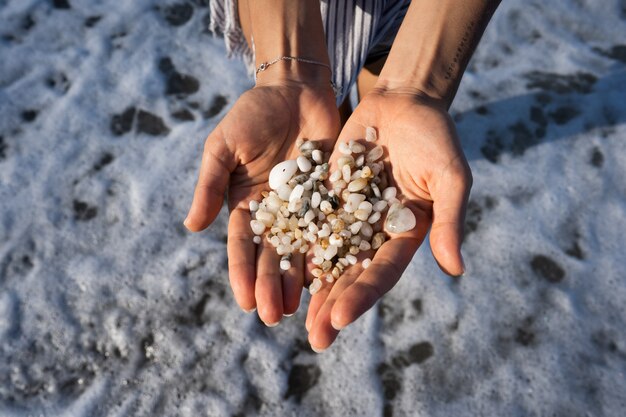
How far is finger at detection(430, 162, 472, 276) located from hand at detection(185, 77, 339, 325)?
0.41 metres

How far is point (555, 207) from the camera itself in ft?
7.98

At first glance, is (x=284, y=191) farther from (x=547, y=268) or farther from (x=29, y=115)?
(x=29, y=115)

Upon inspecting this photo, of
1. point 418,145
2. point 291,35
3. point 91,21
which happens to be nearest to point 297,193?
point 418,145

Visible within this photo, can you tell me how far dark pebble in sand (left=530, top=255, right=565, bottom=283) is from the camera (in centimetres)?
224

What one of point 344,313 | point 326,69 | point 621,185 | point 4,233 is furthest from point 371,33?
point 4,233

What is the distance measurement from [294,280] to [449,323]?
2.91 ft

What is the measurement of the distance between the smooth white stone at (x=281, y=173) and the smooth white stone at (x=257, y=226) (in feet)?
0.48

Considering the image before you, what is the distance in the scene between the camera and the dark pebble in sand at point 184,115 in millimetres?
2791

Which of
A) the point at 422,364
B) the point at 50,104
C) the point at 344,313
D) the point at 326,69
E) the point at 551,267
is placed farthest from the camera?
the point at 50,104

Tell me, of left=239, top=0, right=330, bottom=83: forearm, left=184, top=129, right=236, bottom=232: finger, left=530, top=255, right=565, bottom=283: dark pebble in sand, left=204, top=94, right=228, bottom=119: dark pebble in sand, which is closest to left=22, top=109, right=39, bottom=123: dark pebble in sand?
left=204, top=94, right=228, bottom=119: dark pebble in sand

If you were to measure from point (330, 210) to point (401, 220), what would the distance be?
240mm

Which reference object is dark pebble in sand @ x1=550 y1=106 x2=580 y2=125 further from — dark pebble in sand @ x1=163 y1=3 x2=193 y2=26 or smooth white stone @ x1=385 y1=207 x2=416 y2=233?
dark pebble in sand @ x1=163 y1=3 x2=193 y2=26

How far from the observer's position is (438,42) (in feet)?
5.63

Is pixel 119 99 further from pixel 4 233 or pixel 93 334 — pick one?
pixel 93 334
